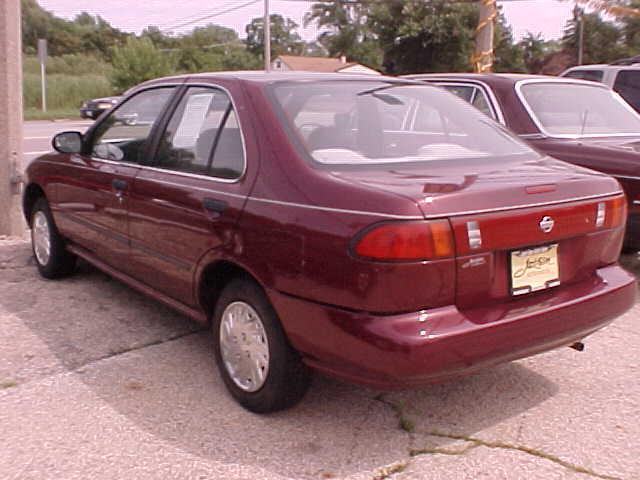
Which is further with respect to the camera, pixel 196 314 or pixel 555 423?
pixel 196 314

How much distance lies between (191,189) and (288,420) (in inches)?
48.7

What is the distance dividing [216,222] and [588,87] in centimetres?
432

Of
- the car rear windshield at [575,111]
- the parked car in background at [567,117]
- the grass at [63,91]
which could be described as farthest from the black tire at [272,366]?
the grass at [63,91]

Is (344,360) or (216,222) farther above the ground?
(216,222)

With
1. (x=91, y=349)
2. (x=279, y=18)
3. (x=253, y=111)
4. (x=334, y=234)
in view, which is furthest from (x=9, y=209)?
(x=279, y=18)

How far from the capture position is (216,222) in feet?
11.8

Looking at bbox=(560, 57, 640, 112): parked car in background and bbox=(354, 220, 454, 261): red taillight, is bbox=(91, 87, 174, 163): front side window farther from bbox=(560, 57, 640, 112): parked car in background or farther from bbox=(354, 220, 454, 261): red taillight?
bbox=(560, 57, 640, 112): parked car in background

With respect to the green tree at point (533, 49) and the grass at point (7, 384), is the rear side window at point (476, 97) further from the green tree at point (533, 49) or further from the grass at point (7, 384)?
the green tree at point (533, 49)

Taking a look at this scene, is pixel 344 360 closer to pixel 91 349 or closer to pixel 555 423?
pixel 555 423

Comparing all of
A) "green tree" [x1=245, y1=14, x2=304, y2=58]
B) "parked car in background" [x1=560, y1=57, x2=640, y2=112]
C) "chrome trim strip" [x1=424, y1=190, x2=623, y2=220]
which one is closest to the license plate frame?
"chrome trim strip" [x1=424, y1=190, x2=623, y2=220]

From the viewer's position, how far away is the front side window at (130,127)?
4.47 m

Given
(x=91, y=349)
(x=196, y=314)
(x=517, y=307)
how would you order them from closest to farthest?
1. (x=517, y=307)
2. (x=196, y=314)
3. (x=91, y=349)

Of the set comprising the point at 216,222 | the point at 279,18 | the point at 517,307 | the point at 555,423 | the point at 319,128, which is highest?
the point at 279,18

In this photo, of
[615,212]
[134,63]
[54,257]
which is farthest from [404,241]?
[134,63]
